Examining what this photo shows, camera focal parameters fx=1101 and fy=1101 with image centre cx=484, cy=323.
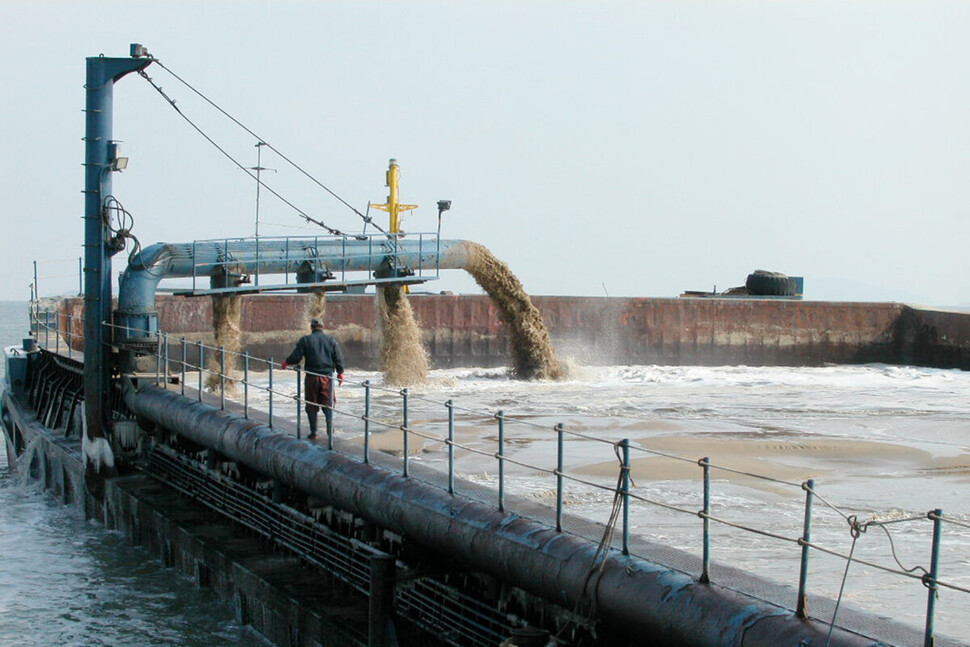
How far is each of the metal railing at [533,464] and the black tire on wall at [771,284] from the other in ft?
60.9

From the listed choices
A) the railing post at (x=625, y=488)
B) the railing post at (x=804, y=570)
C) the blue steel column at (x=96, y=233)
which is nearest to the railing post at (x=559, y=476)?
the railing post at (x=625, y=488)

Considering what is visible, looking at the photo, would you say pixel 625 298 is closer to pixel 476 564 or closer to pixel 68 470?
pixel 68 470

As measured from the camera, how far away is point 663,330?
33250 mm

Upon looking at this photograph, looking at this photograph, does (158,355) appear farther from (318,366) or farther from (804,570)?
(804,570)

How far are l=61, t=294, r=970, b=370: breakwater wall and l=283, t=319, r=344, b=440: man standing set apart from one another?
1882 centimetres

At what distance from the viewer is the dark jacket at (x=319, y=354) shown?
1130cm

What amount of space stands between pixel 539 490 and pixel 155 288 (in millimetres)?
8737

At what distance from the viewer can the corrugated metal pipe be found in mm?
5566

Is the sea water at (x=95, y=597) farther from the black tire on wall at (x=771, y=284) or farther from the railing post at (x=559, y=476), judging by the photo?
the black tire on wall at (x=771, y=284)

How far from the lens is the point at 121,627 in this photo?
11242 mm

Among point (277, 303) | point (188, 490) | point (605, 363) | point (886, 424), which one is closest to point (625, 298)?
point (605, 363)

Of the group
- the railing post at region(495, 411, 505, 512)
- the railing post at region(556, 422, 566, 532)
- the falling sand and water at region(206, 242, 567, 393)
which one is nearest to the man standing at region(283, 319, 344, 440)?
the railing post at region(495, 411, 505, 512)

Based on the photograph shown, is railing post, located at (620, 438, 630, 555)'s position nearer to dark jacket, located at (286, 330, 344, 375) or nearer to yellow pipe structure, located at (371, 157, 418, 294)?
dark jacket, located at (286, 330, 344, 375)

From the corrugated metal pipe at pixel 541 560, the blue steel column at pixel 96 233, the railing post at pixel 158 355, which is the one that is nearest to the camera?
the corrugated metal pipe at pixel 541 560
